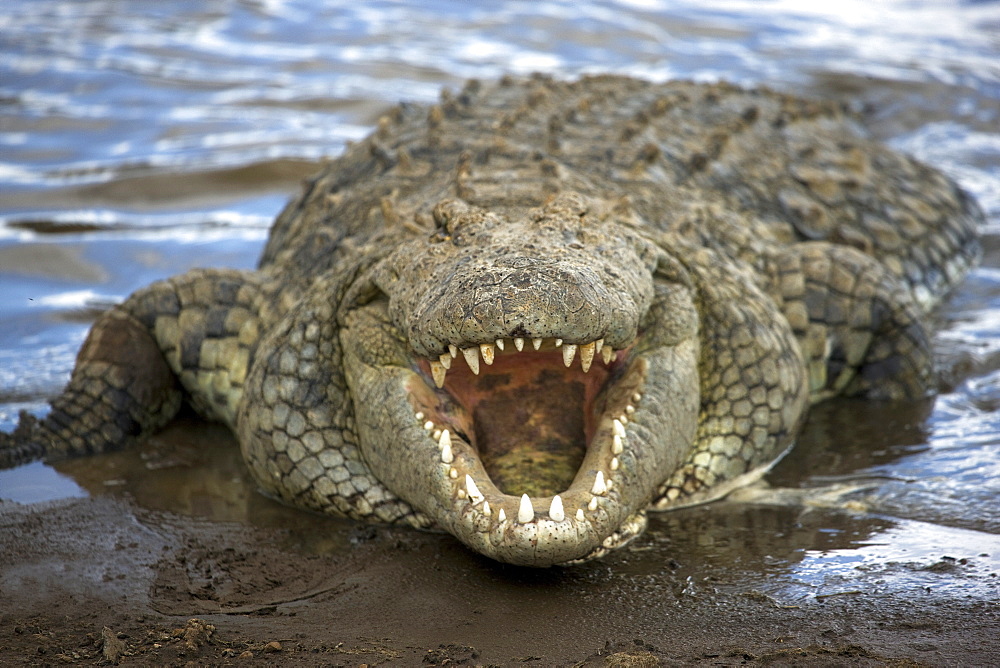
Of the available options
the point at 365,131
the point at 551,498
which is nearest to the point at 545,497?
the point at 551,498

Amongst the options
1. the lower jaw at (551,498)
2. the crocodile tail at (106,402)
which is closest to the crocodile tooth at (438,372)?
the lower jaw at (551,498)

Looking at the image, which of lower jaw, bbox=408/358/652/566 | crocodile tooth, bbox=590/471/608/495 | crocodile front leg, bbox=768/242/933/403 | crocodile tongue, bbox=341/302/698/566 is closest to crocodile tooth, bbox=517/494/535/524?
lower jaw, bbox=408/358/652/566

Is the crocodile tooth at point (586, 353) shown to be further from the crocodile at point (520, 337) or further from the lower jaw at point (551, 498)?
the lower jaw at point (551, 498)

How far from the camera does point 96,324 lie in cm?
475

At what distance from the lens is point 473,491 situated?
125 inches

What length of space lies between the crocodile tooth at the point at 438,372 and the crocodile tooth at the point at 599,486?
0.58m

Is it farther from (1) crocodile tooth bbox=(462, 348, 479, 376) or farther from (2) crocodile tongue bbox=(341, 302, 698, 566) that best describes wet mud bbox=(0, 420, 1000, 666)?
(1) crocodile tooth bbox=(462, 348, 479, 376)

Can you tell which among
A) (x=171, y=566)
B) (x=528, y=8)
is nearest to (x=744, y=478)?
(x=171, y=566)

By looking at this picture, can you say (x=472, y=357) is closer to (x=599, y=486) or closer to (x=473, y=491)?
(x=473, y=491)

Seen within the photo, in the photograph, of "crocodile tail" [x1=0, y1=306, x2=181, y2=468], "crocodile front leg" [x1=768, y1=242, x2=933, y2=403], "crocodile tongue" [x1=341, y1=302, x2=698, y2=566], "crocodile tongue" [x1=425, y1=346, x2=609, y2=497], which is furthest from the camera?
"crocodile front leg" [x1=768, y1=242, x2=933, y2=403]

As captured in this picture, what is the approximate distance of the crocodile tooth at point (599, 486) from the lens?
320 cm

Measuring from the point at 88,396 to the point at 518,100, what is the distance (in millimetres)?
3084

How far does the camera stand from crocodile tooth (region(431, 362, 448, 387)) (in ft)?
11.0

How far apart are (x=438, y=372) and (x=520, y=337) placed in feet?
1.49
